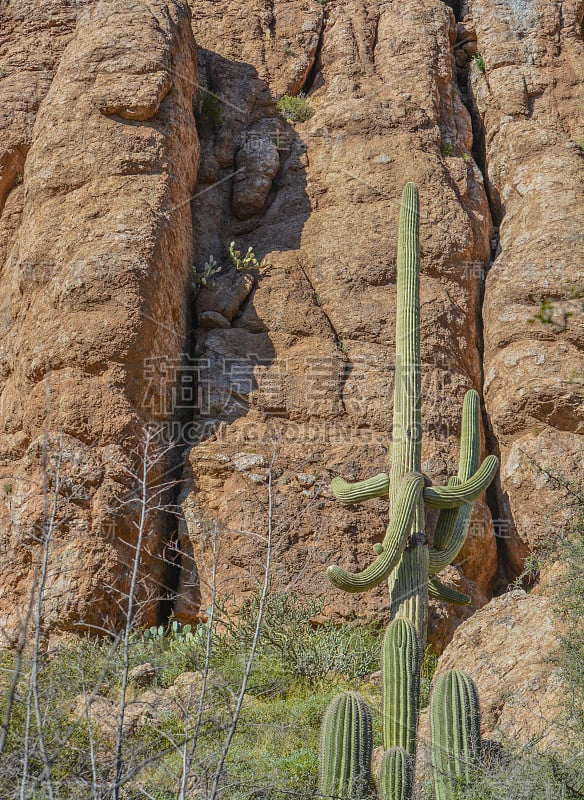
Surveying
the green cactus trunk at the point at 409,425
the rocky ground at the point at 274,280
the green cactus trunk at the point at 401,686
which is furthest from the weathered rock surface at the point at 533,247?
the green cactus trunk at the point at 401,686

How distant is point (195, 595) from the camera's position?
970 cm

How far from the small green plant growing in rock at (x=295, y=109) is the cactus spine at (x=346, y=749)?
32.2 ft

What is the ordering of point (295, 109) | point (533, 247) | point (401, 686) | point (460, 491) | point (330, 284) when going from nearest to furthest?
point (401, 686) → point (460, 491) → point (533, 247) → point (330, 284) → point (295, 109)

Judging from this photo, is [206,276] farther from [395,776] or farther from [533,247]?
[395,776]

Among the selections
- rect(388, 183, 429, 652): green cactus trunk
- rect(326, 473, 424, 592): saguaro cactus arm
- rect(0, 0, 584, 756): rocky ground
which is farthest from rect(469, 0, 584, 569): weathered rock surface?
rect(326, 473, 424, 592): saguaro cactus arm

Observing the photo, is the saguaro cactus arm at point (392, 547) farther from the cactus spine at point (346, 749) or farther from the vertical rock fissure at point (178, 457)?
the vertical rock fissure at point (178, 457)

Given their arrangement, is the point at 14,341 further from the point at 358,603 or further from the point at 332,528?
the point at 358,603

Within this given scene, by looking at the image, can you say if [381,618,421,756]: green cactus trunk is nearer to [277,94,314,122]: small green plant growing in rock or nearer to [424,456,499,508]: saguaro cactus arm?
[424,456,499,508]: saguaro cactus arm

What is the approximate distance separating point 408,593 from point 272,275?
5.50 meters

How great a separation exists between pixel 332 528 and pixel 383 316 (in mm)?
2930

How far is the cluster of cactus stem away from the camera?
589cm

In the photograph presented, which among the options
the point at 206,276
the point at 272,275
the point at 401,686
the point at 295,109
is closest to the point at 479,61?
the point at 295,109

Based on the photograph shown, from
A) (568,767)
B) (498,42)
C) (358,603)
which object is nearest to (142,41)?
(498,42)

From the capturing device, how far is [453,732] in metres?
6.02
